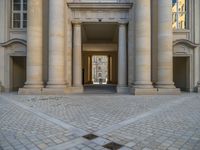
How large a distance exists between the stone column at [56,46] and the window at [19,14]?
14.5 ft

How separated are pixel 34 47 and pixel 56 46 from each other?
1.76 meters

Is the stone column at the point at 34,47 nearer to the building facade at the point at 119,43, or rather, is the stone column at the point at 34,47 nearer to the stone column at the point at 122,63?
the building facade at the point at 119,43

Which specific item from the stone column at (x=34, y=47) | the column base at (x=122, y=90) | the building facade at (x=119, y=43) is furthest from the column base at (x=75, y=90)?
the column base at (x=122, y=90)

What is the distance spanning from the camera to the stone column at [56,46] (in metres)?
15.6

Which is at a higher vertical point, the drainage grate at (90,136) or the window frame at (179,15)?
the window frame at (179,15)

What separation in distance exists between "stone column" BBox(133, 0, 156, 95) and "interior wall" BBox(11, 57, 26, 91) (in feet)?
37.5

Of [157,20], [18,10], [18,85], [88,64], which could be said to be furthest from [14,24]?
[88,64]

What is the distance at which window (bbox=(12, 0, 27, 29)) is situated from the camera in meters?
18.8

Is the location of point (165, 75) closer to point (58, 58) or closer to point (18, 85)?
point (58, 58)

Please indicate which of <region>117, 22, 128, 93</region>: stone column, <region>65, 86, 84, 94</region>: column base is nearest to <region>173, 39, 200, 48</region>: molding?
<region>117, 22, 128, 93</region>: stone column

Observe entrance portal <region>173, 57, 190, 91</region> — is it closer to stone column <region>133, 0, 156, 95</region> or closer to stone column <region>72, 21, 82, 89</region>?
stone column <region>133, 0, 156, 95</region>

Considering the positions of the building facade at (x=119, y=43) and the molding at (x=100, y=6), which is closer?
the building facade at (x=119, y=43)

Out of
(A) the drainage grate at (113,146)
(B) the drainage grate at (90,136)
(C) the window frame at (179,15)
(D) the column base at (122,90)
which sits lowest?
(A) the drainage grate at (113,146)

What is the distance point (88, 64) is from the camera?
37.3 m
